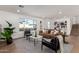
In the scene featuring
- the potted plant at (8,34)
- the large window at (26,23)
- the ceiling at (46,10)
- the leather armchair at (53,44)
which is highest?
the ceiling at (46,10)

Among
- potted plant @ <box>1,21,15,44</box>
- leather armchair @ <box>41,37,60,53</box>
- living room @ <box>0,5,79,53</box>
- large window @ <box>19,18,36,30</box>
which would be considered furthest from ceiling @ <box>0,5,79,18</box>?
leather armchair @ <box>41,37,60,53</box>

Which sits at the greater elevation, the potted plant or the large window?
the large window

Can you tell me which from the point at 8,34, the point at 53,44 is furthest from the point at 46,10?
the point at 8,34

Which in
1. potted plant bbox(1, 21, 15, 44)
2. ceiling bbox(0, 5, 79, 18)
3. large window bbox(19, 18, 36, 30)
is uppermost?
ceiling bbox(0, 5, 79, 18)

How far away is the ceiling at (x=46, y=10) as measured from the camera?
5.27 ft

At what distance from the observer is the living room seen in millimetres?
1713

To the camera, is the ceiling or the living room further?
the living room

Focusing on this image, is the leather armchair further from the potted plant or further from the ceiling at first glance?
the potted plant

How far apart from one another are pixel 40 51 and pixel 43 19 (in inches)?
25.4

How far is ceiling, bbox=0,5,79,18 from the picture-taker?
161 centimetres

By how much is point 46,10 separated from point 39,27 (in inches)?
14.3

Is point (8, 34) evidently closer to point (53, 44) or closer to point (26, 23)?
point (26, 23)

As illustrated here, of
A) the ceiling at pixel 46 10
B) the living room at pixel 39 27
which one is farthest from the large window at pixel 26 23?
the ceiling at pixel 46 10

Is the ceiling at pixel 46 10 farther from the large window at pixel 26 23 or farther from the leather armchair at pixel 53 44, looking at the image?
the leather armchair at pixel 53 44
